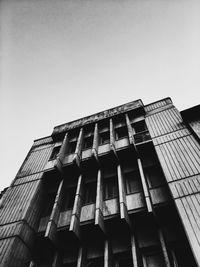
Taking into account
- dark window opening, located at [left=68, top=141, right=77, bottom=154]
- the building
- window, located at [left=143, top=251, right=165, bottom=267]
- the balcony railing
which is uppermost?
dark window opening, located at [left=68, top=141, right=77, bottom=154]

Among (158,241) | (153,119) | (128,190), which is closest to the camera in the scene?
(158,241)

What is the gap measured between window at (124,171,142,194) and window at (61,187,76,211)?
346 cm

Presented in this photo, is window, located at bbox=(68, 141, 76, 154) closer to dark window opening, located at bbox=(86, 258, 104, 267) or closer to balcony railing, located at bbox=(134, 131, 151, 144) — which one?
balcony railing, located at bbox=(134, 131, 151, 144)

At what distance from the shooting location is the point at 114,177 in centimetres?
1110

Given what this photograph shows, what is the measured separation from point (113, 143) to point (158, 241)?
580cm

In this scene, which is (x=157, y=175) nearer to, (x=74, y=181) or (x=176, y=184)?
(x=176, y=184)

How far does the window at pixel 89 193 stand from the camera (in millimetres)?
10312

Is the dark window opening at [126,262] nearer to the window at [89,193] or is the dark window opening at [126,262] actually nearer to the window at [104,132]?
the window at [89,193]

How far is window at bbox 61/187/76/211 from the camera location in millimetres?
10423

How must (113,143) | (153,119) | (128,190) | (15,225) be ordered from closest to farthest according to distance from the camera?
(15,225), (128,190), (113,143), (153,119)

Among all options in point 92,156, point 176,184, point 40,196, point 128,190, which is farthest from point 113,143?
point 40,196

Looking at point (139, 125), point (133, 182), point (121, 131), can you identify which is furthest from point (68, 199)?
point (139, 125)

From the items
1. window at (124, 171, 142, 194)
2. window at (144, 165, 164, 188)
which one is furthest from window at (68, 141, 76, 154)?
window at (144, 165, 164, 188)

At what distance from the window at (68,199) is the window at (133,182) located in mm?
3457
